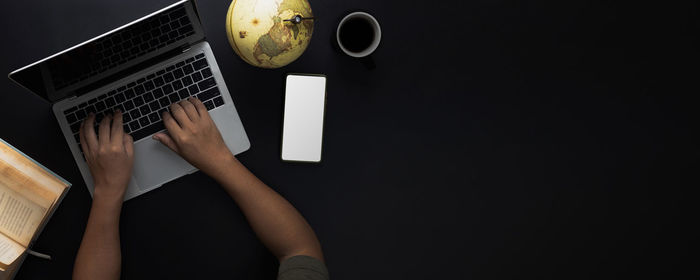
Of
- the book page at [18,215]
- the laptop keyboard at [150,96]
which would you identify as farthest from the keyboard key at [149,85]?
the book page at [18,215]

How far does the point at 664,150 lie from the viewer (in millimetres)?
1079

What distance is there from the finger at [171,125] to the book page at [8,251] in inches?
16.1

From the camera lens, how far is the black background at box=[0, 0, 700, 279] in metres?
0.99

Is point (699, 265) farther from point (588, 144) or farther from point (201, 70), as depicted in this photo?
point (201, 70)

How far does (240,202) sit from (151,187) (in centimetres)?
20

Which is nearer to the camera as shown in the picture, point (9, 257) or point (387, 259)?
point (9, 257)

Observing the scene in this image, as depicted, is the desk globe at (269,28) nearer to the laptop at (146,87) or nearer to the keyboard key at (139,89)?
the laptop at (146,87)

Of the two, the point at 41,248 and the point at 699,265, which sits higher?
the point at 41,248

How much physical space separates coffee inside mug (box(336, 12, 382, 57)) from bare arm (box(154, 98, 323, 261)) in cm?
34

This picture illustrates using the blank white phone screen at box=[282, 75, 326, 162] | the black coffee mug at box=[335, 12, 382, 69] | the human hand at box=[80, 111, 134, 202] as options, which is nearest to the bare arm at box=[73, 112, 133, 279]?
the human hand at box=[80, 111, 134, 202]

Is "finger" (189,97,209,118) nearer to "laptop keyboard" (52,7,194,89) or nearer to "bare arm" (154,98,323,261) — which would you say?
"bare arm" (154,98,323,261)

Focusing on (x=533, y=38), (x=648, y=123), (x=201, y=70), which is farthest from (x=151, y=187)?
(x=648, y=123)

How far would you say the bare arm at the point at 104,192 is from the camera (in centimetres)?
92

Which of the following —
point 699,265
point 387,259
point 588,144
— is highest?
point 588,144
